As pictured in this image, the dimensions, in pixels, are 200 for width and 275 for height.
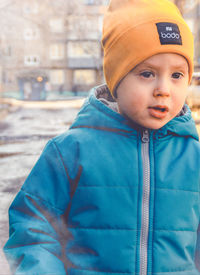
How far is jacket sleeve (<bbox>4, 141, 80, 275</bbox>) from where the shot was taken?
1051 mm

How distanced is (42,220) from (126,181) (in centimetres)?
29

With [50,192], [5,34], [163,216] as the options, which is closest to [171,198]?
[163,216]

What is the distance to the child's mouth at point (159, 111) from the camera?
1.11 metres

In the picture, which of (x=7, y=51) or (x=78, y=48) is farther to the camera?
(x=7, y=51)

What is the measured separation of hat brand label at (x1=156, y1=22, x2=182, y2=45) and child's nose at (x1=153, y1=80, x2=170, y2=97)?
0.12 meters

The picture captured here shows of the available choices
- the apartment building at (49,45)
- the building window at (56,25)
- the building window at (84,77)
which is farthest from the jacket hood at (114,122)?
the building window at (56,25)

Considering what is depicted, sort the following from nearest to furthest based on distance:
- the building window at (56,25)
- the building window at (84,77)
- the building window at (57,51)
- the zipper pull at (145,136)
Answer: the zipper pull at (145,136) < the building window at (56,25) < the building window at (57,51) < the building window at (84,77)

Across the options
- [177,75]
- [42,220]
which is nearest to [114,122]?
[177,75]

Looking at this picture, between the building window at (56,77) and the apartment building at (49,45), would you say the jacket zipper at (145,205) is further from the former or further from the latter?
the building window at (56,77)

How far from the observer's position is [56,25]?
101ft

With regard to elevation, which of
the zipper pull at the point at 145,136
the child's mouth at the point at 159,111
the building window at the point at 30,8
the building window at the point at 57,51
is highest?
the building window at the point at 30,8

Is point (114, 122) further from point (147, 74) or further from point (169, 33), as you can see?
point (169, 33)

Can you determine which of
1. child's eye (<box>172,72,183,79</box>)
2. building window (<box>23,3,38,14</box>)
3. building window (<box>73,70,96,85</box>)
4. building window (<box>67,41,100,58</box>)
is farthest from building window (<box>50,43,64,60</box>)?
child's eye (<box>172,72,183,79</box>)

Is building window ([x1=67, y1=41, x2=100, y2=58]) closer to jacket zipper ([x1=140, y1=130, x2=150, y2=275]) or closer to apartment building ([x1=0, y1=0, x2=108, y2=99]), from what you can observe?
apartment building ([x1=0, y1=0, x2=108, y2=99])
